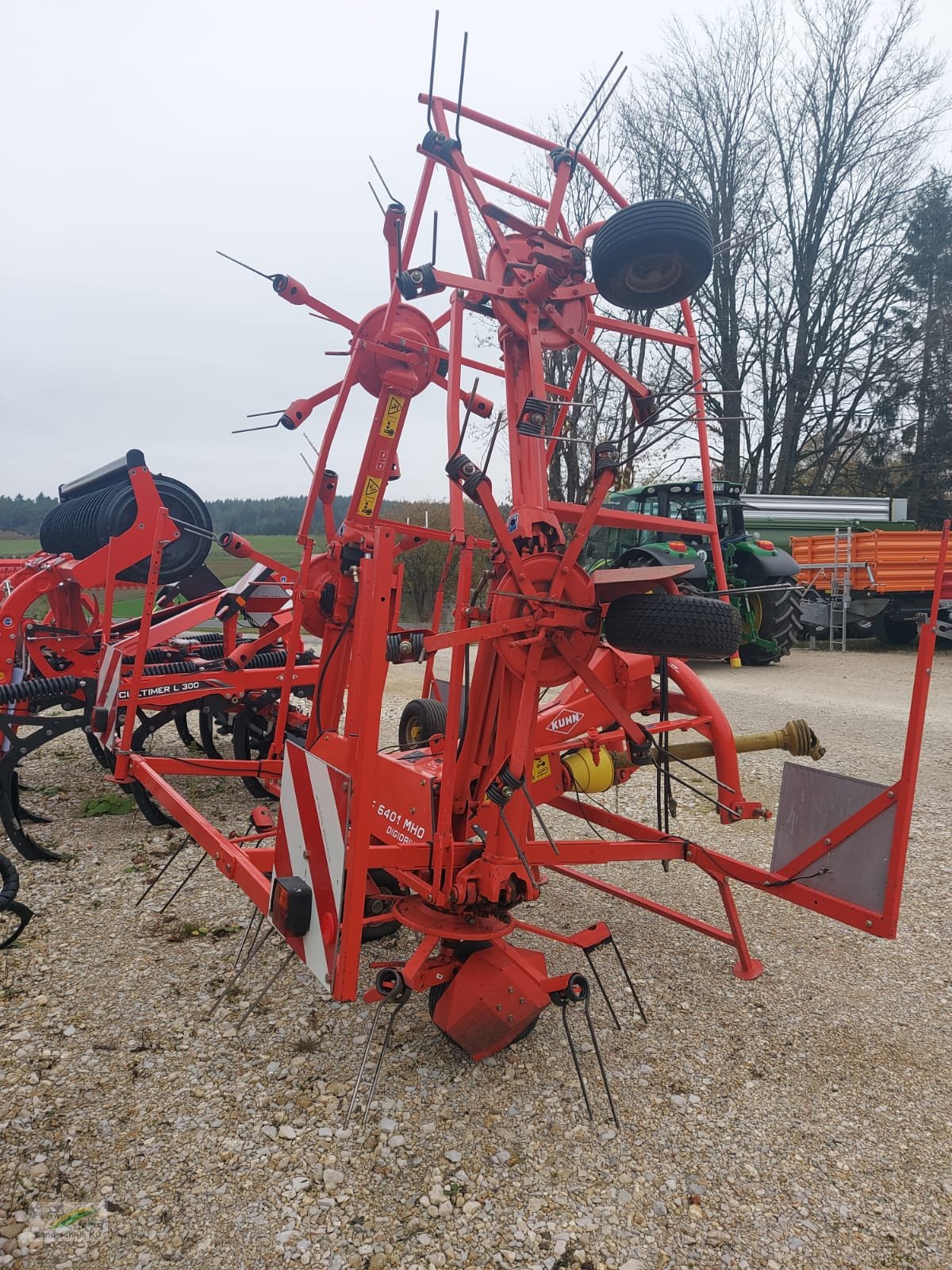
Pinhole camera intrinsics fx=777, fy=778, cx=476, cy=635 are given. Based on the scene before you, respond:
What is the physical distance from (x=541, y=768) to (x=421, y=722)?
116cm

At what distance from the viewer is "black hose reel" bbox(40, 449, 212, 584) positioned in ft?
18.2

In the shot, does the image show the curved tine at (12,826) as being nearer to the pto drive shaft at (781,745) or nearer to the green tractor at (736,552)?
the pto drive shaft at (781,745)

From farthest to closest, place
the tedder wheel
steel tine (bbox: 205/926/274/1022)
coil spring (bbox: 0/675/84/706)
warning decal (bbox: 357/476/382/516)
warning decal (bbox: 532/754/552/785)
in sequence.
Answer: coil spring (bbox: 0/675/84/706), warning decal (bbox: 357/476/382/516), warning decal (bbox: 532/754/552/785), steel tine (bbox: 205/926/274/1022), the tedder wheel

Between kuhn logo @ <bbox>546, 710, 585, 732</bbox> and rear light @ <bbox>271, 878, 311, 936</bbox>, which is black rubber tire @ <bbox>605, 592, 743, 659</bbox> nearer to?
kuhn logo @ <bbox>546, 710, 585, 732</bbox>

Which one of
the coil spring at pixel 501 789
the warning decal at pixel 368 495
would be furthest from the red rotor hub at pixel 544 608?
the warning decal at pixel 368 495

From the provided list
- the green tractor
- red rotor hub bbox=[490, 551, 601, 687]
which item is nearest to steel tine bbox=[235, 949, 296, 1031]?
red rotor hub bbox=[490, 551, 601, 687]

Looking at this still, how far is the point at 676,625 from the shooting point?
237 cm

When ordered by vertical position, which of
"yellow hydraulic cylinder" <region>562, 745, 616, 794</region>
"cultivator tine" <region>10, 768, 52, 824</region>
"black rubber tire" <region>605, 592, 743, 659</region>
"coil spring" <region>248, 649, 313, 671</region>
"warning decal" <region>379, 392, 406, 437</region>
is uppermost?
"warning decal" <region>379, 392, 406, 437</region>

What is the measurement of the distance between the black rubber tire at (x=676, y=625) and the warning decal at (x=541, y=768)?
0.85 m

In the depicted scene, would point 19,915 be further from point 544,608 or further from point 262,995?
point 544,608

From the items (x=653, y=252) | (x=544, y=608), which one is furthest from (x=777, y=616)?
(x=544, y=608)

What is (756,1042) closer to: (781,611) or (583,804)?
(583,804)

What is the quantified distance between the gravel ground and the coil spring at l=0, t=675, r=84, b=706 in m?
1.89

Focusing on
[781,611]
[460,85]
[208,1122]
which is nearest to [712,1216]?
[208,1122]
